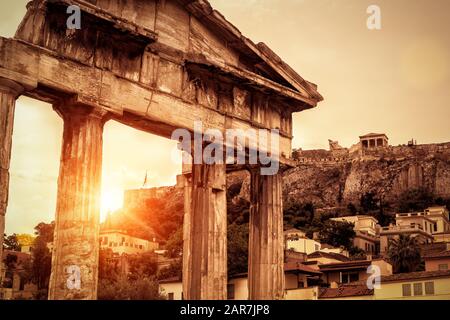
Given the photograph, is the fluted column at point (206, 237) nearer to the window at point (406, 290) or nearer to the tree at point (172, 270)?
the window at point (406, 290)

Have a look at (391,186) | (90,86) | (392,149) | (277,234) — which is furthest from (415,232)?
(90,86)

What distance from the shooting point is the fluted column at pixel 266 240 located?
1583cm

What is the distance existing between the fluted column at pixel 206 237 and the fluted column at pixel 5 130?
477 centimetres

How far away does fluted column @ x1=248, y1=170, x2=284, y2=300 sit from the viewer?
15.8 meters

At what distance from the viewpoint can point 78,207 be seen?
12.2 metres

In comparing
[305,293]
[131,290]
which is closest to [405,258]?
[305,293]

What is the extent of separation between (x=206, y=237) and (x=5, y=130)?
516 centimetres

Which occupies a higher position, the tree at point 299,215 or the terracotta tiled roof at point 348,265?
the tree at point 299,215

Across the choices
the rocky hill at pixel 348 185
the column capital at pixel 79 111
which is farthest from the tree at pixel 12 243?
the column capital at pixel 79 111

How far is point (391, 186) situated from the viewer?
10288 cm

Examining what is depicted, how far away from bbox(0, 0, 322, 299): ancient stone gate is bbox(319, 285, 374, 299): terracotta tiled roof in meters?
23.5

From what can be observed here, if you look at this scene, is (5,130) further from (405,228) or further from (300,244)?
(405,228)

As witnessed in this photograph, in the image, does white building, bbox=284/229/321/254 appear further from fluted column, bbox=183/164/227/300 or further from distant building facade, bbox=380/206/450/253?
fluted column, bbox=183/164/227/300
